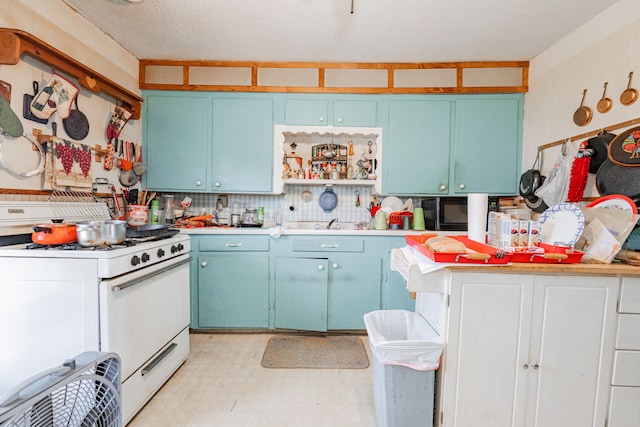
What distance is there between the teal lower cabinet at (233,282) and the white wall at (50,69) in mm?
1047

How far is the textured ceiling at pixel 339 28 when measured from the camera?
6.15ft

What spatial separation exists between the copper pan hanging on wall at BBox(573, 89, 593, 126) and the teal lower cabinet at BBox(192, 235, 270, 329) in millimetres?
2612

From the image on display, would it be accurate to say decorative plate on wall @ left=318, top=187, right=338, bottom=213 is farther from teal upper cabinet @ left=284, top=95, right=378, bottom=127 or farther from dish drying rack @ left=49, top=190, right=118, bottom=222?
dish drying rack @ left=49, top=190, right=118, bottom=222

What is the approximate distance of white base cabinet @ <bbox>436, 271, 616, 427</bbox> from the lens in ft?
4.17

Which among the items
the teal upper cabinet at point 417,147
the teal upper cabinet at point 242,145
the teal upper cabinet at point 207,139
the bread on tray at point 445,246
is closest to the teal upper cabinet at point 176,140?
the teal upper cabinet at point 207,139

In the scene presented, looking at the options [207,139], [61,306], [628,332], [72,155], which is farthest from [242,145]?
[628,332]

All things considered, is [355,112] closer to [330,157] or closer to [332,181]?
[330,157]

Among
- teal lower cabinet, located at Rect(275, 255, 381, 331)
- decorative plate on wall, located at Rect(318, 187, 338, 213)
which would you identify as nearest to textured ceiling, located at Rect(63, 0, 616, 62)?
decorative plate on wall, located at Rect(318, 187, 338, 213)

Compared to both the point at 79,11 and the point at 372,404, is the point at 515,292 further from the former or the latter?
the point at 79,11

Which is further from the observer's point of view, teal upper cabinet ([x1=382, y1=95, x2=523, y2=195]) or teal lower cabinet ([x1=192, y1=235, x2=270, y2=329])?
teal upper cabinet ([x1=382, y1=95, x2=523, y2=195])

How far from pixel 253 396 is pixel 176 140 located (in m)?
2.29

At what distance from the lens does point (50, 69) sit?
5.81ft

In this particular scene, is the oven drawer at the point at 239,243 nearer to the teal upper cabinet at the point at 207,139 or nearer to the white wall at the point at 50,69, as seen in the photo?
the teal upper cabinet at the point at 207,139

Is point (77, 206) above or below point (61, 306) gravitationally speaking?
above
